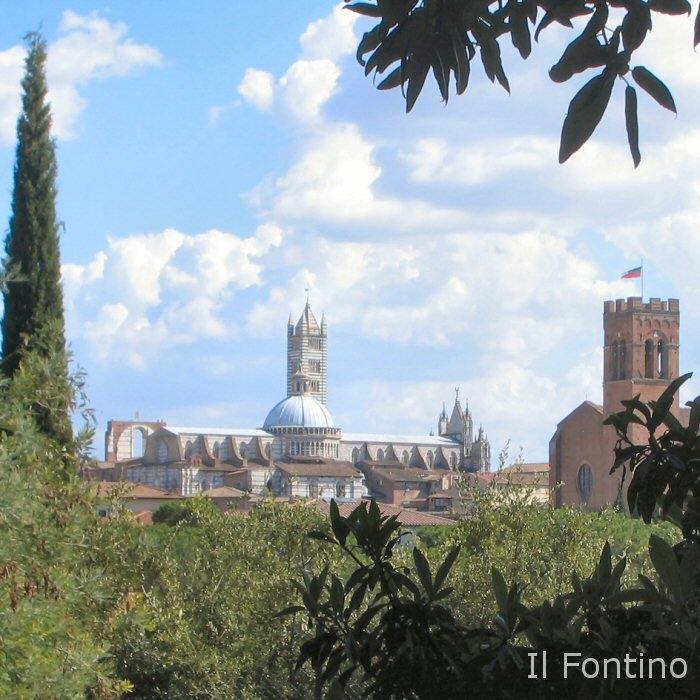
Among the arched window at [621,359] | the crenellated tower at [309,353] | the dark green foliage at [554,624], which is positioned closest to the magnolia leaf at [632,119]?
the dark green foliage at [554,624]

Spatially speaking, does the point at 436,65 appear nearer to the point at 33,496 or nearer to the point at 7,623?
the point at 7,623

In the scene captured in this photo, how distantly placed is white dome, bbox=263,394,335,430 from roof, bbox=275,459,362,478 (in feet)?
29.0

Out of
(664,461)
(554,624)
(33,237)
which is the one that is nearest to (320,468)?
(33,237)

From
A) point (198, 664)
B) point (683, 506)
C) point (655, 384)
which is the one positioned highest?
point (655, 384)

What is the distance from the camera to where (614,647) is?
189 cm

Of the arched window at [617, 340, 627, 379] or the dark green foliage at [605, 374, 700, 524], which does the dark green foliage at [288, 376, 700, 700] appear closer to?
the dark green foliage at [605, 374, 700, 524]

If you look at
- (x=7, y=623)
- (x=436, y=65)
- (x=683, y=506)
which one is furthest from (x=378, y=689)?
(x=7, y=623)

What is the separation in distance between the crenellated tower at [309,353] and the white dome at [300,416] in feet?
25.3

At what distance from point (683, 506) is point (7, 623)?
3271mm

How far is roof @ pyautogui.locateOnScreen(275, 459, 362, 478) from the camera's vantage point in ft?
277

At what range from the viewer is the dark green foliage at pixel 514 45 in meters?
1.62

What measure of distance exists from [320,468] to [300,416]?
16341 mm

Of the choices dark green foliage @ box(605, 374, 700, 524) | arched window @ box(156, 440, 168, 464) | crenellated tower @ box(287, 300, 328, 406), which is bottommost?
dark green foliage @ box(605, 374, 700, 524)

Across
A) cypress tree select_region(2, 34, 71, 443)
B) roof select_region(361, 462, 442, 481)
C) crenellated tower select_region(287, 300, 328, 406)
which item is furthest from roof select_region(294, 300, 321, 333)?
cypress tree select_region(2, 34, 71, 443)
